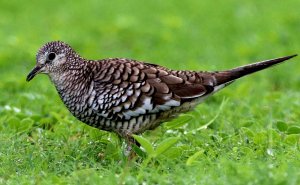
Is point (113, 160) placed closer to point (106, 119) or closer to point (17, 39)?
point (106, 119)

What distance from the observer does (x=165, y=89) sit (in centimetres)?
686

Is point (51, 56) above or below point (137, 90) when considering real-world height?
above

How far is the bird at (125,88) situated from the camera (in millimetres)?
6785

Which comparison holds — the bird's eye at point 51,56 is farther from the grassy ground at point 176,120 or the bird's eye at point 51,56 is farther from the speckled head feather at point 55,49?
the grassy ground at point 176,120

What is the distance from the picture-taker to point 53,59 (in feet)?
23.4

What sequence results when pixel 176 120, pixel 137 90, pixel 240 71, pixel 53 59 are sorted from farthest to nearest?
pixel 176 120 → pixel 53 59 → pixel 240 71 → pixel 137 90

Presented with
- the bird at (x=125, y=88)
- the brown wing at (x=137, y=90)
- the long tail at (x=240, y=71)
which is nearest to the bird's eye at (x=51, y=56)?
the bird at (x=125, y=88)

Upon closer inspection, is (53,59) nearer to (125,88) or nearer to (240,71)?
(125,88)

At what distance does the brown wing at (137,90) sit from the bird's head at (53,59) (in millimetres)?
362

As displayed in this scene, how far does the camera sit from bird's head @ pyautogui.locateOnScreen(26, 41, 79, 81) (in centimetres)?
711

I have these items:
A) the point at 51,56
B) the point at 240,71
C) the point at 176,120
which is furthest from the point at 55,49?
the point at 240,71

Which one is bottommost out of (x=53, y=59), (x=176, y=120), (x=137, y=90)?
(x=176, y=120)

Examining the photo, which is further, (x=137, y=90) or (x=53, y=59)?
(x=53, y=59)

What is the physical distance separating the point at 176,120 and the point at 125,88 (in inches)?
30.4
